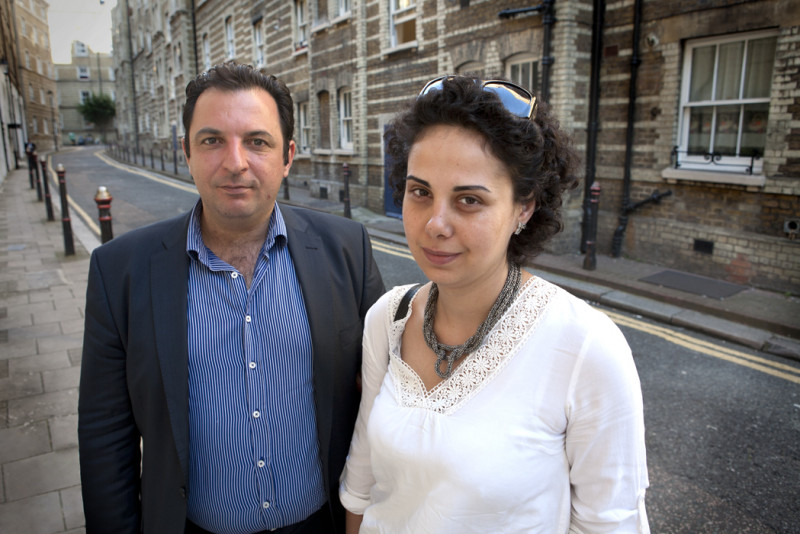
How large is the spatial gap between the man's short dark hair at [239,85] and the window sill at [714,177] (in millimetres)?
7517

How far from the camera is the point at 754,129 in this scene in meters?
7.77

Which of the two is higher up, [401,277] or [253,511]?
[253,511]

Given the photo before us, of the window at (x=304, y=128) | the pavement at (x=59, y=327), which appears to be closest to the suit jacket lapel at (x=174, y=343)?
the pavement at (x=59, y=327)

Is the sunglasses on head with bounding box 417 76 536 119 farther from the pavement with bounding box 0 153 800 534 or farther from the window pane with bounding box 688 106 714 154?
the window pane with bounding box 688 106 714 154

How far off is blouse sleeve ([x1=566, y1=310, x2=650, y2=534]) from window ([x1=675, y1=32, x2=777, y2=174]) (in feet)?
25.9

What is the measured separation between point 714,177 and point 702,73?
63.8 inches

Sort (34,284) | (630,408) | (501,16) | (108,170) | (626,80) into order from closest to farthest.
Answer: (630,408) < (34,284) < (626,80) < (501,16) < (108,170)

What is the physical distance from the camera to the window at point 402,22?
44.3 feet

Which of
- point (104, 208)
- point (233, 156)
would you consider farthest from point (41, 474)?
point (104, 208)

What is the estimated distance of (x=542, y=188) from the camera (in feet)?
4.95

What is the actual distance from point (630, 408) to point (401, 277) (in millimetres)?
6937

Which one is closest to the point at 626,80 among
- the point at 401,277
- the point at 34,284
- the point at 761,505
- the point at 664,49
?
the point at 664,49

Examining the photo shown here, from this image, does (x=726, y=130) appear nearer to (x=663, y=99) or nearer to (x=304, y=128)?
(x=663, y=99)

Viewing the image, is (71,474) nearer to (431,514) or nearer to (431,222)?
(431,514)
